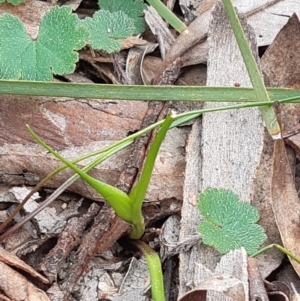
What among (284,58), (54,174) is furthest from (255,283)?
(284,58)

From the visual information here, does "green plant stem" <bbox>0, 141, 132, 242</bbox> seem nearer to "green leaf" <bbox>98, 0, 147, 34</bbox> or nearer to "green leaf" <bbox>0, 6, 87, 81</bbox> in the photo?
"green leaf" <bbox>0, 6, 87, 81</bbox>

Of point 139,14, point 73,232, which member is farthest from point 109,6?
point 73,232

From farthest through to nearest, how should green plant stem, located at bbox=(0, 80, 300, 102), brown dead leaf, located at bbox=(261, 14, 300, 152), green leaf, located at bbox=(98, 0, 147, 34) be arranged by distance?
1. green leaf, located at bbox=(98, 0, 147, 34)
2. brown dead leaf, located at bbox=(261, 14, 300, 152)
3. green plant stem, located at bbox=(0, 80, 300, 102)

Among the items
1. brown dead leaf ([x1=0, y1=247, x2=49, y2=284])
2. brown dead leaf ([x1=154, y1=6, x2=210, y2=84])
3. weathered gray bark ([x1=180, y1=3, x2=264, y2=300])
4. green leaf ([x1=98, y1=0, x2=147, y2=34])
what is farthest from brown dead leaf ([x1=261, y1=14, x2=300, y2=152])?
brown dead leaf ([x1=0, y1=247, x2=49, y2=284])

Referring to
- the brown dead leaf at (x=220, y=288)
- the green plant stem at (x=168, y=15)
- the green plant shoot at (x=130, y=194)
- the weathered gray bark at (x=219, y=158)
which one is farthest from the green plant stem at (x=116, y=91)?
the brown dead leaf at (x=220, y=288)

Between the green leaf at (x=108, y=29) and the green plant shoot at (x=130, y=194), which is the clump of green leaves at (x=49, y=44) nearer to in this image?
the green leaf at (x=108, y=29)

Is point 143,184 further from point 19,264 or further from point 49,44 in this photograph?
point 49,44

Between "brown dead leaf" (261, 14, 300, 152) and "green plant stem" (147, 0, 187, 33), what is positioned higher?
"green plant stem" (147, 0, 187, 33)
